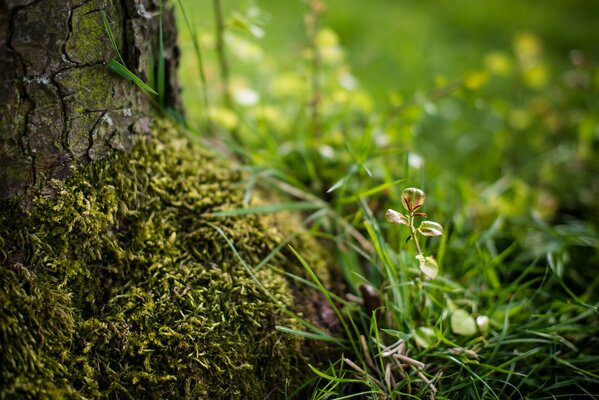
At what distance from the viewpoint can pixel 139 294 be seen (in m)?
1.20

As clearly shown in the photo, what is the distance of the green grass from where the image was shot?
4.43 ft

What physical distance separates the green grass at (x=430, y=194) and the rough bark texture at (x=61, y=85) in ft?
0.96

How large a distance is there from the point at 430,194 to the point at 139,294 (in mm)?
1288

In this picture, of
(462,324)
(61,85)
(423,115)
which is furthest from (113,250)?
(423,115)

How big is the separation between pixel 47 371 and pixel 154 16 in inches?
38.6

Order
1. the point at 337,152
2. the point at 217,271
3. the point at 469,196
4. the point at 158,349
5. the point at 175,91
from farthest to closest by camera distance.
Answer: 1. the point at 469,196
2. the point at 337,152
3. the point at 175,91
4. the point at 217,271
5. the point at 158,349

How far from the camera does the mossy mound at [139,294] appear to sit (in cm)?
106

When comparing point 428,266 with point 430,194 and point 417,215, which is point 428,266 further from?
point 430,194

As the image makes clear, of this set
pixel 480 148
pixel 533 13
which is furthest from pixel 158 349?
pixel 533 13

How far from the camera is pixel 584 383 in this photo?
1434 mm

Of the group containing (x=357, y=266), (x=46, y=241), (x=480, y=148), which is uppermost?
(x=46, y=241)

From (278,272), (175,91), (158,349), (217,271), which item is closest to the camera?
(158,349)

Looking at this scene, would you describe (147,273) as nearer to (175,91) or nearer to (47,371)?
(47,371)

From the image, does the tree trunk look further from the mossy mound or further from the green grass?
the green grass
